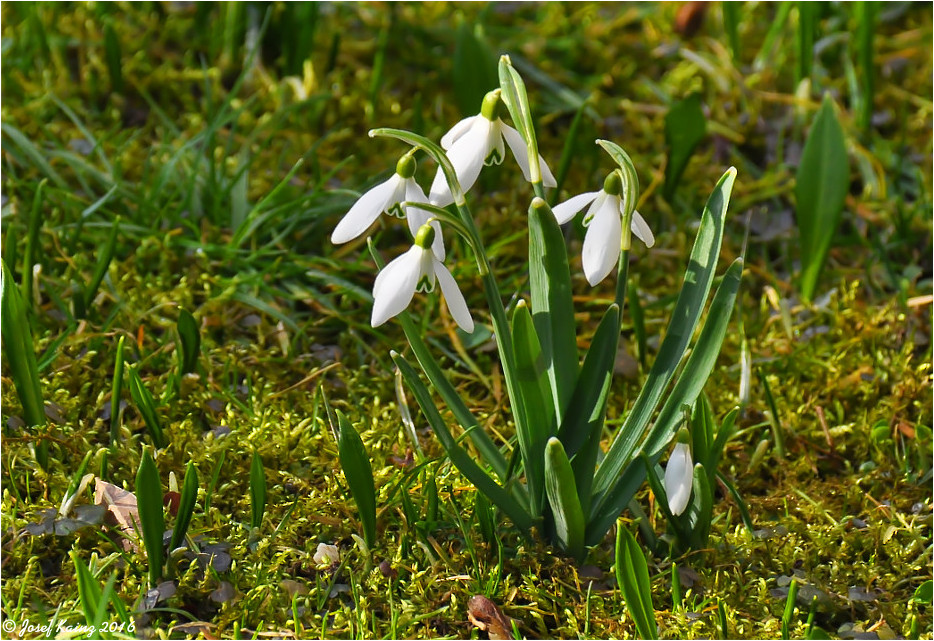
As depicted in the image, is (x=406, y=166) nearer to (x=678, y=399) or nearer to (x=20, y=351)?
(x=678, y=399)

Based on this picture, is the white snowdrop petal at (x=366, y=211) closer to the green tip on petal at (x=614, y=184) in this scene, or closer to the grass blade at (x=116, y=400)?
the green tip on petal at (x=614, y=184)

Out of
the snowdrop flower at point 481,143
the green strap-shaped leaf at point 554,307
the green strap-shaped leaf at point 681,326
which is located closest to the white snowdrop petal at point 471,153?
the snowdrop flower at point 481,143

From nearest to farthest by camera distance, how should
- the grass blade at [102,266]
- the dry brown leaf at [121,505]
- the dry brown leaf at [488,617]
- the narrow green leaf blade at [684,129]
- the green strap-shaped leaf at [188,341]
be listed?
the dry brown leaf at [488,617], the dry brown leaf at [121,505], the green strap-shaped leaf at [188,341], the grass blade at [102,266], the narrow green leaf blade at [684,129]

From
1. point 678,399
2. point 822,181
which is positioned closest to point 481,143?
point 678,399

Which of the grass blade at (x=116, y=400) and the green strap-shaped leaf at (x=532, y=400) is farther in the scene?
the grass blade at (x=116, y=400)

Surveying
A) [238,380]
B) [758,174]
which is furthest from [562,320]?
[758,174]
